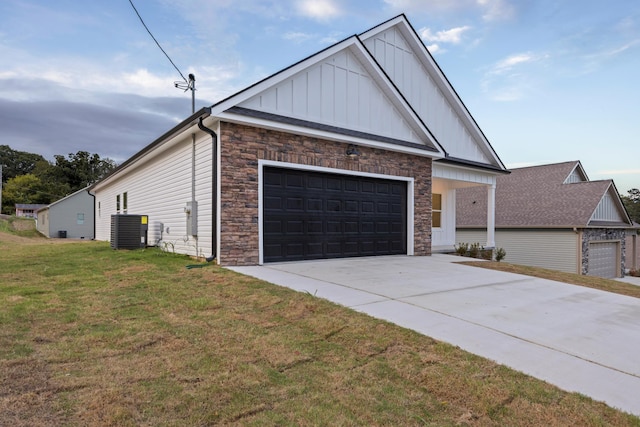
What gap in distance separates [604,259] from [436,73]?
592 inches

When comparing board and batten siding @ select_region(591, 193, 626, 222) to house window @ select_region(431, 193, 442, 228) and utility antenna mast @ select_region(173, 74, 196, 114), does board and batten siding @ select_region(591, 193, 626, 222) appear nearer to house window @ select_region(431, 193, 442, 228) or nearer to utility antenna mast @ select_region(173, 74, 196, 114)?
house window @ select_region(431, 193, 442, 228)

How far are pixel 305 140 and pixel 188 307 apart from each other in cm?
552

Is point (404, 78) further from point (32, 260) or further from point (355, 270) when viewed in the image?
point (32, 260)

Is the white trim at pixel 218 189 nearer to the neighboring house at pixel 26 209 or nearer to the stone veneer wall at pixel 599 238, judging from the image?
the stone veneer wall at pixel 599 238

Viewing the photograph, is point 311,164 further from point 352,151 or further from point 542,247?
point 542,247

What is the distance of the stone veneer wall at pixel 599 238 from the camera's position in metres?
18.7

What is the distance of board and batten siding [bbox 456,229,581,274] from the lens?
18688 millimetres

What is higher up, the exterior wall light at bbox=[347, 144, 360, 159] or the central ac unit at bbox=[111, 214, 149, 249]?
the exterior wall light at bbox=[347, 144, 360, 159]

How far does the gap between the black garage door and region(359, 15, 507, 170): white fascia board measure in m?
5.26

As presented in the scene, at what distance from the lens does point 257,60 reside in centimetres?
1309

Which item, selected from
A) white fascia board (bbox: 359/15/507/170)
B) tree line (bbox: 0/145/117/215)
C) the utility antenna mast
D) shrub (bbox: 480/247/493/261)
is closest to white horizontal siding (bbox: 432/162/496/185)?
white fascia board (bbox: 359/15/507/170)

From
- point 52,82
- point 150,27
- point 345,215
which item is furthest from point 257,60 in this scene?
point 52,82

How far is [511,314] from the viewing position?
515 cm

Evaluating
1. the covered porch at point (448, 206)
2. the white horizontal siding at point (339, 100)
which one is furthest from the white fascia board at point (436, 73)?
the white horizontal siding at point (339, 100)
